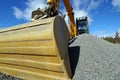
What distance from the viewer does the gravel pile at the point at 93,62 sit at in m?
3.83

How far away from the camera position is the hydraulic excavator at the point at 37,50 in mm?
3896

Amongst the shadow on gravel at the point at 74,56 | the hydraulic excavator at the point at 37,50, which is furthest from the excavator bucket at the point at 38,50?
the shadow on gravel at the point at 74,56

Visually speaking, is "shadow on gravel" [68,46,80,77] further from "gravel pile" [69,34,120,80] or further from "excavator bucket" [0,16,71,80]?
"excavator bucket" [0,16,71,80]

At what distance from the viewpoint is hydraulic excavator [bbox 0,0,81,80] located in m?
3.90

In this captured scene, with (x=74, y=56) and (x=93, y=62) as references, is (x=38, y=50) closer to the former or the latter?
(x=74, y=56)

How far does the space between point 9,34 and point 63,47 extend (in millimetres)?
1975

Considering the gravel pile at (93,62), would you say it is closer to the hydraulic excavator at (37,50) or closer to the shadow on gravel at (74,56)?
the shadow on gravel at (74,56)

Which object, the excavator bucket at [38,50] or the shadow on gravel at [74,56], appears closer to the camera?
the excavator bucket at [38,50]

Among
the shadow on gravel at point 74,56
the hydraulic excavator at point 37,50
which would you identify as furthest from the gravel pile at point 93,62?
the hydraulic excavator at point 37,50

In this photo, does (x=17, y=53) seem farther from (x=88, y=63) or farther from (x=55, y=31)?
(x=88, y=63)

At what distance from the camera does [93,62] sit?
4.24 meters

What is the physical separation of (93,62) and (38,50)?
1222mm

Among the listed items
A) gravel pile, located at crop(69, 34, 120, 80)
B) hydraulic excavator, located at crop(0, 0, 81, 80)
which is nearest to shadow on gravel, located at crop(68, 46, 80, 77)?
gravel pile, located at crop(69, 34, 120, 80)

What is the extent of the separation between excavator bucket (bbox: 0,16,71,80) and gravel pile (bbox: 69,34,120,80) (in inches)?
12.5
